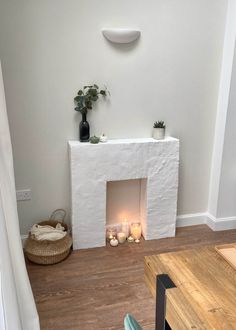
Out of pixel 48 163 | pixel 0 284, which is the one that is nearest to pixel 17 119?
pixel 48 163

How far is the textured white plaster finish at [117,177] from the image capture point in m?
2.64

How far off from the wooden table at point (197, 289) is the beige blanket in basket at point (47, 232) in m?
1.51

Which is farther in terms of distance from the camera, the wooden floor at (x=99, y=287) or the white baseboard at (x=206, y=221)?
the white baseboard at (x=206, y=221)

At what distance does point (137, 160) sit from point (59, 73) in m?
0.91

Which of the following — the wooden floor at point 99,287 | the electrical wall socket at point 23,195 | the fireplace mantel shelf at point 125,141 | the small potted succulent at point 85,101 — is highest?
the small potted succulent at point 85,101

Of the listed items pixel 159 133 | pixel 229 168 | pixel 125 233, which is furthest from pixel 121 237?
pixel 229 168

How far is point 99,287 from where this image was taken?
2.34 m

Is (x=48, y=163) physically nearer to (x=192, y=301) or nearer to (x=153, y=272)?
(x=153, y=272)

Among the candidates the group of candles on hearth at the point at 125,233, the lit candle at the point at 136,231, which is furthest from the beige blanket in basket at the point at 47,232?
the lit candle at the point at 136,231

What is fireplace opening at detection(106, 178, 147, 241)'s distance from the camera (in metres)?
2.95

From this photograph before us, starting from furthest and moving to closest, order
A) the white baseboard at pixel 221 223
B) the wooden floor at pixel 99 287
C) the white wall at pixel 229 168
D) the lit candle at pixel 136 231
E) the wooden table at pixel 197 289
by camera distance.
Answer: the white baseboard at pixel 221 223 < the lit candle at pixel 136 231 < the white wall at pixel 229 168 < the wooden floor at pixel 99 287 < the wooden table at pixel 197 289

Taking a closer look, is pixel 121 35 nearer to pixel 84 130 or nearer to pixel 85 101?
pixel 85 101

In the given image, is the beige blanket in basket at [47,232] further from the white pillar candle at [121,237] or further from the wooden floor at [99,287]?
the white pillar candle at [121,237]

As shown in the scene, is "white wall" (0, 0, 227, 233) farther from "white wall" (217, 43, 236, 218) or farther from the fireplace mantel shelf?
"white wall" (217, 43, 236, 218)
